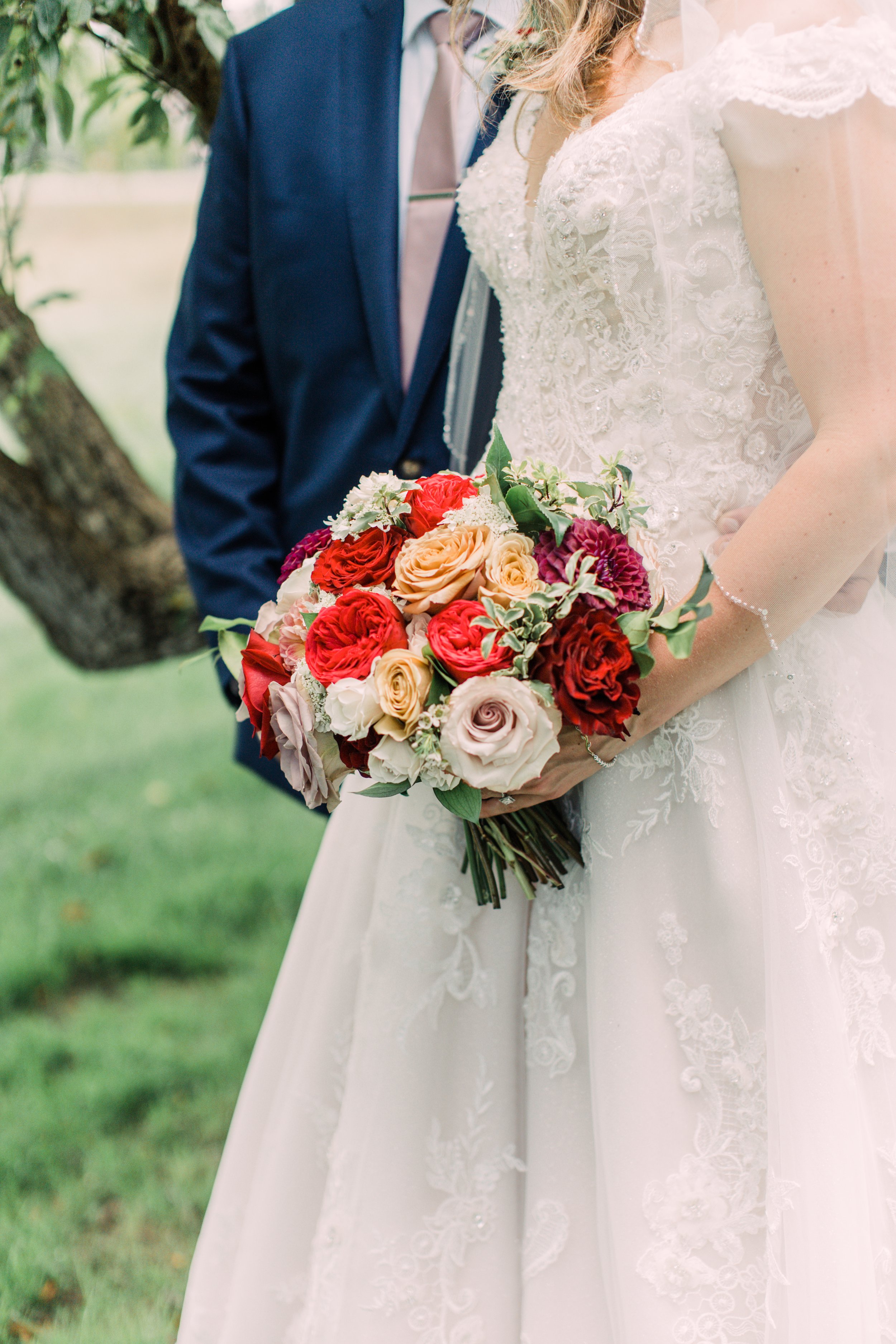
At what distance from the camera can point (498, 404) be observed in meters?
1.79

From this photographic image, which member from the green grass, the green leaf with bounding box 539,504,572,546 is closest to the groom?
the green grass

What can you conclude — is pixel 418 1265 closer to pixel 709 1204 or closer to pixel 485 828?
pixel 709 1204

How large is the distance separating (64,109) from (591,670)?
5.53 feet

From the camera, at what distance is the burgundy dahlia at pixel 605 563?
4.05ft

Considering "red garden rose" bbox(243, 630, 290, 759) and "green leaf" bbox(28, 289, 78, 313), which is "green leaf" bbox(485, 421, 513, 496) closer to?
"red garden rose" bbox(243, 630, 290, 759)

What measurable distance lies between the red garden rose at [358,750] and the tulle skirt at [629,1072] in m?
0.34

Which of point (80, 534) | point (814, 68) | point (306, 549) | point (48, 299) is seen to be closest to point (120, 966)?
point (80, 534)

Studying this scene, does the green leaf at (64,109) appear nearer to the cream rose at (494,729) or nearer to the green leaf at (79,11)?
the green leaf at (79,11)

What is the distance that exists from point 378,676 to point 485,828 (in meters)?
0.39

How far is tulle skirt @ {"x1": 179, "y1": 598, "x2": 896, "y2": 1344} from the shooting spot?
4.28ft

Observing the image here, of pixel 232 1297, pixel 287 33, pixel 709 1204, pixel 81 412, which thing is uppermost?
pixel 287 33

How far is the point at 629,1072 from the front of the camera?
1418 millimetres

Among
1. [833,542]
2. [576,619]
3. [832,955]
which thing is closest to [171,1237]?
[832,955]

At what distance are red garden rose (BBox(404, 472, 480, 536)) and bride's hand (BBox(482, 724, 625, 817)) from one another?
323mm
